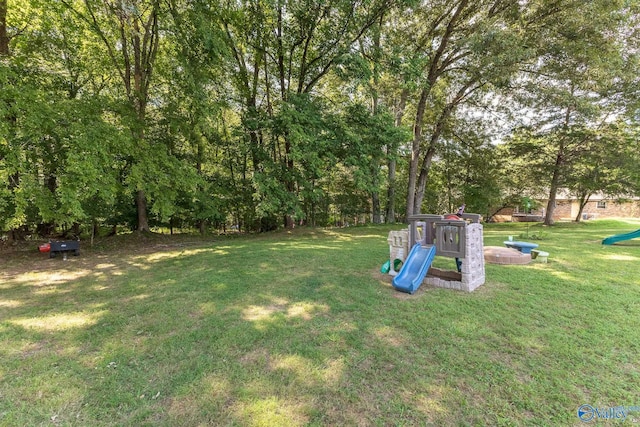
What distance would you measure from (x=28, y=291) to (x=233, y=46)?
10.1 m

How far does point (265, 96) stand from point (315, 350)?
493 inches

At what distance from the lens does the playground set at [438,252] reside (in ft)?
13.8

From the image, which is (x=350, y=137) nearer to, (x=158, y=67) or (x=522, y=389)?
(x=158, y=67)

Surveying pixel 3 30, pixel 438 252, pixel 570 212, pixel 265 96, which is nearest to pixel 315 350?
pixel 438 252

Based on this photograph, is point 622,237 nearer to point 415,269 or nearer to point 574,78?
point 574,78

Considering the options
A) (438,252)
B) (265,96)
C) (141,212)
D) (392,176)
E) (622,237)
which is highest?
(265,96)

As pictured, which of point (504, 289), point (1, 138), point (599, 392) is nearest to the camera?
point (599, 392)

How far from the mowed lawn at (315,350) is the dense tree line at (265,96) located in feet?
11.6

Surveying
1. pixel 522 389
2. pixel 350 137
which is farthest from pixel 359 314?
pixel 350 137

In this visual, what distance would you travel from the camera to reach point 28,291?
14.5 feet

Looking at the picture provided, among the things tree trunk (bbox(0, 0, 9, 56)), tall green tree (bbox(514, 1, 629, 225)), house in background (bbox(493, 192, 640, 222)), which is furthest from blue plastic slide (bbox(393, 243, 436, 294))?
house in background (bbox(493, 192, 640, 222))

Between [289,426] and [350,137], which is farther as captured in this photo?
[350,137]

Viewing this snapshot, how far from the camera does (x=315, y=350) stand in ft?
8.55

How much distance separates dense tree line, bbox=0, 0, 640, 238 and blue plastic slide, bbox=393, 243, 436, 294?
5.50 metres
